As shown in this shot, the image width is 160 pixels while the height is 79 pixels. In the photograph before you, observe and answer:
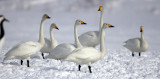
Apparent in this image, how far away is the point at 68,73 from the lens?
26.0ft

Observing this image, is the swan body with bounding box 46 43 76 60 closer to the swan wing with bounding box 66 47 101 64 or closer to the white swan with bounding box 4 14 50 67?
the white swan with bounding box 4 14 50 67

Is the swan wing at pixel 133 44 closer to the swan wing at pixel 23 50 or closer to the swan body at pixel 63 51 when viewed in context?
the swan body at pixel 63 51

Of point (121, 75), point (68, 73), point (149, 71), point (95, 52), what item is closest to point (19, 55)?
point (68, 73)

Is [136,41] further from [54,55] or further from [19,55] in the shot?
[19,55]

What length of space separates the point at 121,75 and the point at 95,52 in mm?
1065

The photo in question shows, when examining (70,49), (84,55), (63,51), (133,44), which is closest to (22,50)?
(63,51)

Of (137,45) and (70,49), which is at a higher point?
(137,45)

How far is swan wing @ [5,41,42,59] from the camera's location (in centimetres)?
888

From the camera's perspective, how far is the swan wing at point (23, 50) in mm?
8883

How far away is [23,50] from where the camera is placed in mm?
9000

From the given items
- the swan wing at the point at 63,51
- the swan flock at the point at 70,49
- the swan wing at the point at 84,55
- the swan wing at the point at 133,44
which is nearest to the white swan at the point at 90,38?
the swan flock at the point at 70,49

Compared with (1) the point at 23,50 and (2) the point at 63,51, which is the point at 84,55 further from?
(1) the point at 23,50

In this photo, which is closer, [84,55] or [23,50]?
[84,55]

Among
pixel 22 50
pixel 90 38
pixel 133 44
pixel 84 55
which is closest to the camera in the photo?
pixel 84 55
